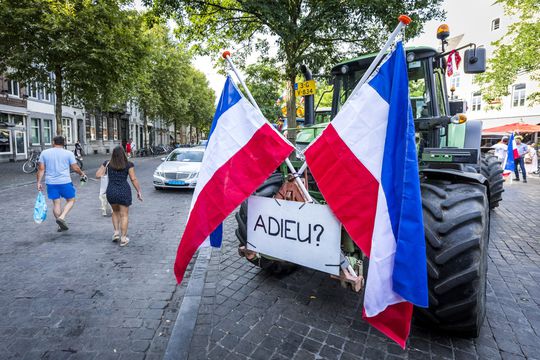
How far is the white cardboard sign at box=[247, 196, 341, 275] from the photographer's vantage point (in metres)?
2.61

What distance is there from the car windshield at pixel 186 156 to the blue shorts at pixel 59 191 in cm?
614

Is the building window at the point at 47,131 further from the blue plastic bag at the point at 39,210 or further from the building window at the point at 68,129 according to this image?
the blue plastic bag at the point at 39,210

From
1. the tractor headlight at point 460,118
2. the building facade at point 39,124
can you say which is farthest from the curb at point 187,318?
the building facade at point 39,124

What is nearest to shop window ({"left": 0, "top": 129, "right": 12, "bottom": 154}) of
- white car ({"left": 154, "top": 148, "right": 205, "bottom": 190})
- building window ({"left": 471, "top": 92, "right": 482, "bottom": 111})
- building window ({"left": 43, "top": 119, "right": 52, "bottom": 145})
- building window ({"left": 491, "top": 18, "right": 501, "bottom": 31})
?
building window ({"left": 43, "top": 119, "right": 52, "bottom": 145})

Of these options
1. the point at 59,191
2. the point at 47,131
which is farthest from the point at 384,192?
the point at 47,131

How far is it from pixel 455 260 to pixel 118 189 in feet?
16.8

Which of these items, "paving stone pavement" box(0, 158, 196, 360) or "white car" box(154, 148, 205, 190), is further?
"white car" box(154, 148, 205, 190)

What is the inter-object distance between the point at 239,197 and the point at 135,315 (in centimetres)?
174

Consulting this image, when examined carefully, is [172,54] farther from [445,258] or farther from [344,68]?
[445,258]

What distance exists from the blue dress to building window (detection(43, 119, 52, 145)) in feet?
91.0

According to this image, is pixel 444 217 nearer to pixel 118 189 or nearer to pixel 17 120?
pixel 118 189

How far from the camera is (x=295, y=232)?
109 inches

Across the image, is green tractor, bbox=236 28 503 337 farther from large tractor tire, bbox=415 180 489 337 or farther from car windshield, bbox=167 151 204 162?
car windshield, bbox=167 151 204 162

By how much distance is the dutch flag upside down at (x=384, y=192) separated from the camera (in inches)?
84.3
